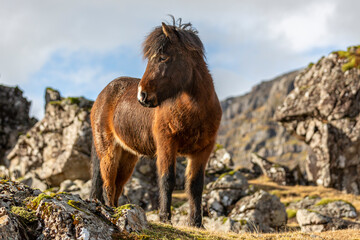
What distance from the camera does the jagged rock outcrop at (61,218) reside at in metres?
3.84

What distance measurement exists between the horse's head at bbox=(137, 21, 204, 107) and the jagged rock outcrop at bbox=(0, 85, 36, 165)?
25.0m

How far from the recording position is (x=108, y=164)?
959 centimetres

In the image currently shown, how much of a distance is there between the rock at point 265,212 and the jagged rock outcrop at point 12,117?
21.4 metres

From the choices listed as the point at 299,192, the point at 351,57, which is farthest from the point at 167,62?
the point at 351,57

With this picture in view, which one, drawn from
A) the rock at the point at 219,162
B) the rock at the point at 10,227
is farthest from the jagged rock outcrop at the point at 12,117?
the rock at the point at 10,227

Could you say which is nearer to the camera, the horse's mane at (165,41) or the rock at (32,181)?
the horse's mane at (165,41)

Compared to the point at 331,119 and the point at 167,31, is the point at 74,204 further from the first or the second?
the point at 331,119

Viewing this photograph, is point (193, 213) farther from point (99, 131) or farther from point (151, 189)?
point (151, 189)

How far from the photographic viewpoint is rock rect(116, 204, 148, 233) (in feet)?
14.2

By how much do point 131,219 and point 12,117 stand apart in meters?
30.1

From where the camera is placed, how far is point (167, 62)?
7480 millimetres

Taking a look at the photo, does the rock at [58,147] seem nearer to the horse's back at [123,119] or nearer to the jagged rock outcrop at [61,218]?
the horse's back at [123,119]

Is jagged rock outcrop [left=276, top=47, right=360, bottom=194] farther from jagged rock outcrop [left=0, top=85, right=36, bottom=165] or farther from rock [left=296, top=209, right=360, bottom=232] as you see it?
jagged rock outcrop [left=0, top=85, right=36, bottom=165]

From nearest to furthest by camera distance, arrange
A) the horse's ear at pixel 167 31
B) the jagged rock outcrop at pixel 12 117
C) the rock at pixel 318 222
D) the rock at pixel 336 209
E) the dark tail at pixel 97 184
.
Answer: the horse's ear at pixel 167 31, the dark tail at pixel 97 184, the rock at pixel 318 222, the rock at pixel 336 209, the jagged rock outcrop at pixel 12 117
